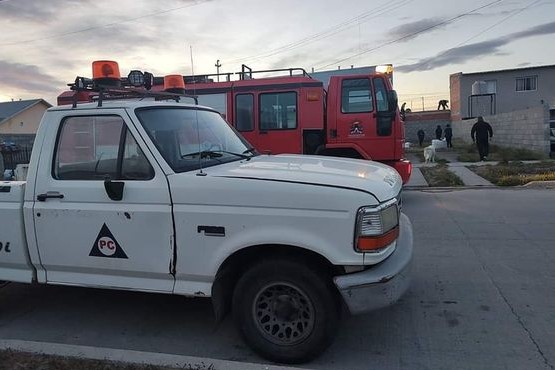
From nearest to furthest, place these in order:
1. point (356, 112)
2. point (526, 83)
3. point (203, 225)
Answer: point (203, 225)
point (356, 112)
point (526, 83)

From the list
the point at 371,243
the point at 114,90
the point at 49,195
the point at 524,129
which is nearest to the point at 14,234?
the point at 49,195

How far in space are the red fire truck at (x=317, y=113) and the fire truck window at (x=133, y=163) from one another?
19.7 feet

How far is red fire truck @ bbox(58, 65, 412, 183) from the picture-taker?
988cm

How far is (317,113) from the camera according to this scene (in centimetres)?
1023

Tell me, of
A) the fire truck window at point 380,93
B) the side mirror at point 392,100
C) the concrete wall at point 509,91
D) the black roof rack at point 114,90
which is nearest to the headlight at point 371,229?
the black roof rack at point 114,90

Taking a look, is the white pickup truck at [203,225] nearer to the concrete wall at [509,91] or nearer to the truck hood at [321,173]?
the truck hood at [321,173]

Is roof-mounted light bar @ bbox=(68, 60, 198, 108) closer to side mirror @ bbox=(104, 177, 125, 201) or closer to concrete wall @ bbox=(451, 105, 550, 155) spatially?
side mirror @ bbox=(104, 177, 125, 201)

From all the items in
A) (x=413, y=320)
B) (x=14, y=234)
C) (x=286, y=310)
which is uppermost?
→ (x=14, y=234)

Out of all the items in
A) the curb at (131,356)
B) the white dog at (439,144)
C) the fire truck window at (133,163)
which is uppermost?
the fire truck window at (133,163)

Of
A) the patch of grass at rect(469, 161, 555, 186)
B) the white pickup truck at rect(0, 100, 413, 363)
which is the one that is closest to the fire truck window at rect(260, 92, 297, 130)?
the patch of grass at rect(469, 161, 555, 186)

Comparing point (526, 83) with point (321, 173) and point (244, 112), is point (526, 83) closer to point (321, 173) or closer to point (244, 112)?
point (244, 112)

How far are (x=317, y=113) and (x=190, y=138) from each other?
6.19m

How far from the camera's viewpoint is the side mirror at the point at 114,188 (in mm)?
3844

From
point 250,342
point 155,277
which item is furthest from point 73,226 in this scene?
point 250,342
